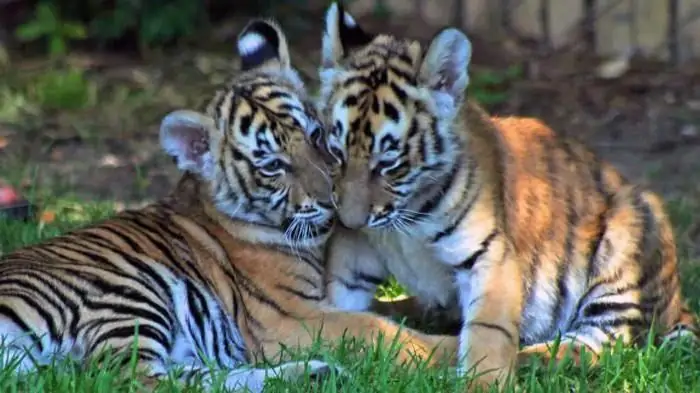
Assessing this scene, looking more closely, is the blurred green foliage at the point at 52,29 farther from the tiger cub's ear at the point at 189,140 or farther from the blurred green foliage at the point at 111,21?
the tiger cub's ear at the point at 189,140

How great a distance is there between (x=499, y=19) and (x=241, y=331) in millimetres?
5052

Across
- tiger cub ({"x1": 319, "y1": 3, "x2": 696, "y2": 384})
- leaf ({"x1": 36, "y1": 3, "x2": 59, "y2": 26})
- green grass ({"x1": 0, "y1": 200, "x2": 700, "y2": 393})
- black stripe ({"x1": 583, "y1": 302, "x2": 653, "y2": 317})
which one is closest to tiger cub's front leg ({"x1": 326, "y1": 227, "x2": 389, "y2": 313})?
tiger cub ({"x1": 319, "y1": 3, "x2": 696, "y2": 384})

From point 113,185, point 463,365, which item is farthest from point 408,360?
point 113,185

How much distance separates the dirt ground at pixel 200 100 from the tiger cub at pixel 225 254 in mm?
2079

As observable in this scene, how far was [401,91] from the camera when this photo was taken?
179 inches

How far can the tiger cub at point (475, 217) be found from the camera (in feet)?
14.7

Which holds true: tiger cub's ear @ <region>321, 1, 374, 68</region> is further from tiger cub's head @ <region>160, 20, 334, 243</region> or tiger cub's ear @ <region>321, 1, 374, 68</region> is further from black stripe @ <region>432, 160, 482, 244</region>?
black stripe @ <region>432, 160, 482, 244</region>

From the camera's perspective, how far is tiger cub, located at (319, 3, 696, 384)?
4.47 m

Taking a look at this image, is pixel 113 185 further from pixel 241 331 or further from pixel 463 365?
pixel 463 365

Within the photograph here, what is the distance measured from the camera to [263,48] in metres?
5.12

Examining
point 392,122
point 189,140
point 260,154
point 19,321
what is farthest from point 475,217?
point 19,321

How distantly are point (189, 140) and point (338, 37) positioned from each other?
0.65m

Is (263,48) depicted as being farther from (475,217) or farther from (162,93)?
(162,93)

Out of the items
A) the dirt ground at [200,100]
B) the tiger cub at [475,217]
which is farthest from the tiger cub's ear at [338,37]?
the dirt ground at [200,100]
